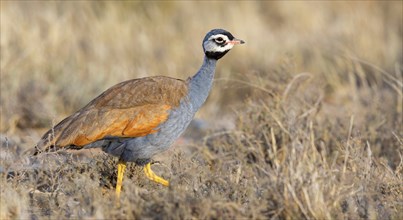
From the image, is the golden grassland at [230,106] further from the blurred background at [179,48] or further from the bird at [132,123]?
the bird at [132,123]

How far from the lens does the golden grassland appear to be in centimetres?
574

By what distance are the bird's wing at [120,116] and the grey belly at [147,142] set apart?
5cm

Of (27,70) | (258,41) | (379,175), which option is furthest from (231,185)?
(258,41)

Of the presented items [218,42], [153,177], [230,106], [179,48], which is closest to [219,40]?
[218,42]

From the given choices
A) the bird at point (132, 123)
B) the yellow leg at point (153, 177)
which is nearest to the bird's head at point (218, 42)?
the bird at point (132, 123)

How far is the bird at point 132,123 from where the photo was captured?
6.86 m

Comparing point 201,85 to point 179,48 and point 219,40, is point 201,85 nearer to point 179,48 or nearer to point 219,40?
point 219,40

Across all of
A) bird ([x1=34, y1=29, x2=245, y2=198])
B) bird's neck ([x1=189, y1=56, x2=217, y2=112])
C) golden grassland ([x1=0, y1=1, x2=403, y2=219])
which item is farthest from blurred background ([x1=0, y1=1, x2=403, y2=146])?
bird ([x1=34, y1=29, x2=245, y2=198])

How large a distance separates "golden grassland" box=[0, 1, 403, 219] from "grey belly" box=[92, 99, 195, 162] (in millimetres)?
198

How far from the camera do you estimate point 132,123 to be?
6.91 m

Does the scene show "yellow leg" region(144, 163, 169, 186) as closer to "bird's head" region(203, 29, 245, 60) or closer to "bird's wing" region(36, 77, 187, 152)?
"bird's wing" region(36, 77, 187, 152)

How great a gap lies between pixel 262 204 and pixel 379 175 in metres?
1.36

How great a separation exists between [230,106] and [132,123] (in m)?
2.81

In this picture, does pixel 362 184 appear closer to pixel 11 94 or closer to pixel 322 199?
pixel 322 199
